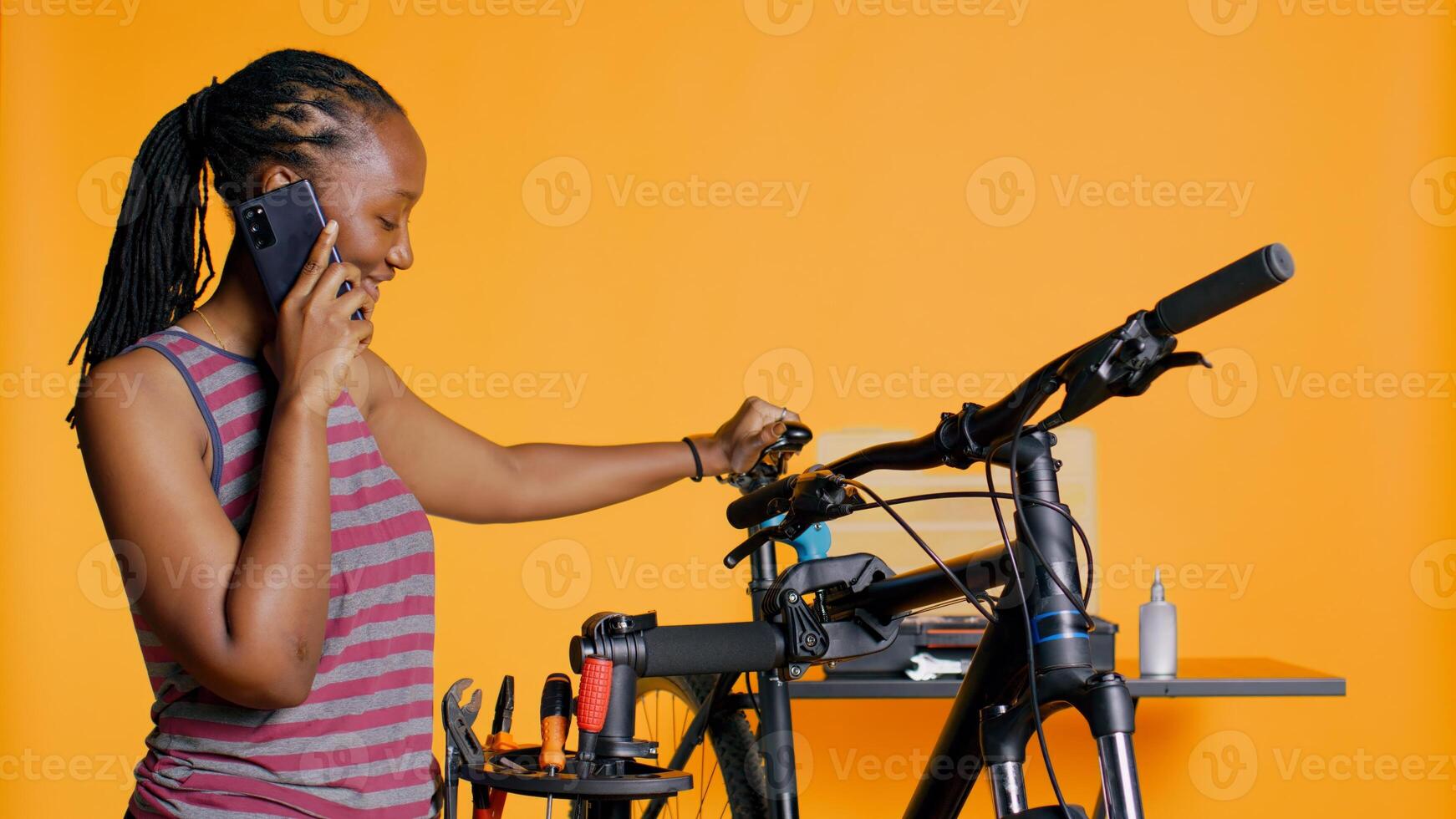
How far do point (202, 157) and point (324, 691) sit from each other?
0.47 metres

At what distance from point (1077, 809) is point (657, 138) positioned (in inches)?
81.8

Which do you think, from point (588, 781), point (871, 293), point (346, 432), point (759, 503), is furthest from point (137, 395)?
point (871, 293)

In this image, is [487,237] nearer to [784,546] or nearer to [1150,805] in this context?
[784,546]

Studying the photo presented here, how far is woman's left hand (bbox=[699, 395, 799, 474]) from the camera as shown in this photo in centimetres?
146

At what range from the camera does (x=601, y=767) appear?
0.97 metres

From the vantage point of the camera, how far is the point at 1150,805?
8.57ft

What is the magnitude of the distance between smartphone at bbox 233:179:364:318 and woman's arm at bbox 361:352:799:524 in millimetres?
336

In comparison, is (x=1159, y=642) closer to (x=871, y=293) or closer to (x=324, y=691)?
(x=871, y=293)

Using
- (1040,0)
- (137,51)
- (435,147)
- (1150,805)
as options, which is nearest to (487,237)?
(435,147)

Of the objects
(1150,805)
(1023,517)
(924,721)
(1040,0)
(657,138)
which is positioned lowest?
(1150,805)

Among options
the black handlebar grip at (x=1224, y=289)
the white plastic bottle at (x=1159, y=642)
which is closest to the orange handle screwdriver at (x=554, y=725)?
the black handlebar grip at (x=1224, y=289)

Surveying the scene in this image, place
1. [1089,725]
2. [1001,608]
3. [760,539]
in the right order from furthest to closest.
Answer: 1. [760,539]
2. [1001,608]
3. [1089,725]

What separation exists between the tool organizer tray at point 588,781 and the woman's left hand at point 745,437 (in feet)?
1.74

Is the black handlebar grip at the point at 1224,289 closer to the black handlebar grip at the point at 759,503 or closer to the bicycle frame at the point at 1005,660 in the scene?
the bicycle frame at the point at 1005,660
